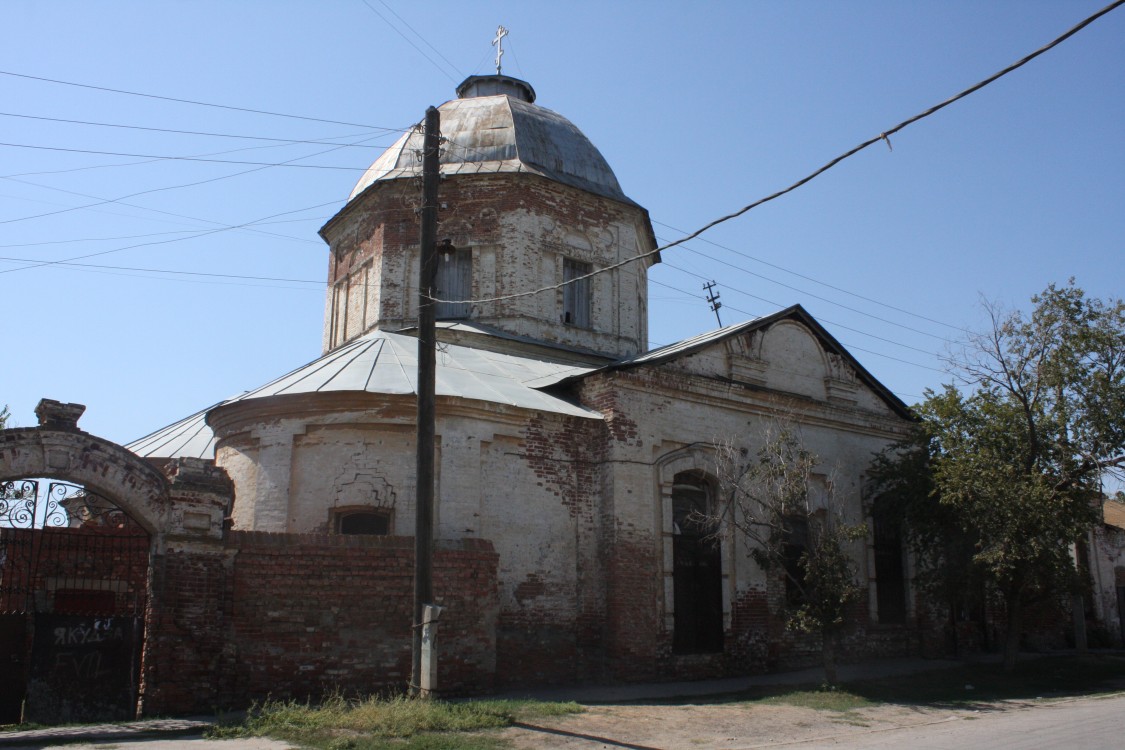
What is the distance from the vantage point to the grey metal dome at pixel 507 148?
2117 centimetres

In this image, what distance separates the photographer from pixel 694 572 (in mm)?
16781

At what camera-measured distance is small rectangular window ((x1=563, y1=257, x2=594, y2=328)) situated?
20.9m

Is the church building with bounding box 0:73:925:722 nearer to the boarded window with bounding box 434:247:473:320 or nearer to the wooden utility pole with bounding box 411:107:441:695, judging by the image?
the boarded window with bounding box 434:247:473:320

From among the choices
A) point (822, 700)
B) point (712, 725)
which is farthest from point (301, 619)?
point (822, 700)

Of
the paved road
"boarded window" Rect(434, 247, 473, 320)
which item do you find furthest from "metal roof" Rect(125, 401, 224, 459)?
the paved road

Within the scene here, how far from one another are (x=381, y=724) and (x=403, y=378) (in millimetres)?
6566

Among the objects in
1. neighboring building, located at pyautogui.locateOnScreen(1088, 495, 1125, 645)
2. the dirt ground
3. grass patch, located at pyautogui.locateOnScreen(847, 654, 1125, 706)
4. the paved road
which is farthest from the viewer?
neighboring building, located at pyautogui.locateOnScreen(1088, 495, 1125, 645)

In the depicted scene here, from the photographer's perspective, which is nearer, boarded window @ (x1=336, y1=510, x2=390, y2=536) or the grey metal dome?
boarded window @ (x1=336, y1=510, x2=390, y2=536)

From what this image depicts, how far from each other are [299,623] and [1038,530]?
12465 millimetres

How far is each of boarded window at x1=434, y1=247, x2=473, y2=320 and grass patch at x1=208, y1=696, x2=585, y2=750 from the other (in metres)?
10.4

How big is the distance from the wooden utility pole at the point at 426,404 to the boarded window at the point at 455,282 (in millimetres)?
8022

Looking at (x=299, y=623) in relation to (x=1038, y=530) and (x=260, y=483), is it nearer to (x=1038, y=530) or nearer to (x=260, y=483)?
(x=260, y=483)

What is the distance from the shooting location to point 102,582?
13469 mm

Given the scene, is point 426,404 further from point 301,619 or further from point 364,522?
point 364,522
